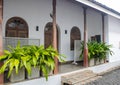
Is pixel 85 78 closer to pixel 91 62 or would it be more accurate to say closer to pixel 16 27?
pixel 91 62

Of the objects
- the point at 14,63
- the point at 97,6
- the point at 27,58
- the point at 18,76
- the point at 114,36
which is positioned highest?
the point at 97,6

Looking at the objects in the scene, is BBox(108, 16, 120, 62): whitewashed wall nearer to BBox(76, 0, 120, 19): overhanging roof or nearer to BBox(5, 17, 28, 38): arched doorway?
BBox(76, 0, 120, 19): overhanging roof

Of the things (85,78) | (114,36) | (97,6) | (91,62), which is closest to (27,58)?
(85,78)

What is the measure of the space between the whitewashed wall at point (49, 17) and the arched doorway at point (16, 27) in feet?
0.61

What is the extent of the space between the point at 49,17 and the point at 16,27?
2.19 meters

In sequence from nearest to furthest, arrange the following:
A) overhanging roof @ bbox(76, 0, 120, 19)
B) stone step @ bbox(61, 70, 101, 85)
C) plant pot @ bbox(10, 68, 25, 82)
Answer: plant pot @ bbox(10, 68, 25, 82), stone step @ bbox(61, 70, 101, 85), overhanging roof @ bbox(76, 0, 120, 19)

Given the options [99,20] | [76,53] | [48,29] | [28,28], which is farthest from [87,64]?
[99,20]

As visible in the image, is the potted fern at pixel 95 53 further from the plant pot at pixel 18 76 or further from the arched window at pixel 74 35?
the plant pot at pixel 18 76

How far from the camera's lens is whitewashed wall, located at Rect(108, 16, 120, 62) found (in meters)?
12.1

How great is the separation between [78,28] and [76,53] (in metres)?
1.86

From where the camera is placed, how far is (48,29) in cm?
1000

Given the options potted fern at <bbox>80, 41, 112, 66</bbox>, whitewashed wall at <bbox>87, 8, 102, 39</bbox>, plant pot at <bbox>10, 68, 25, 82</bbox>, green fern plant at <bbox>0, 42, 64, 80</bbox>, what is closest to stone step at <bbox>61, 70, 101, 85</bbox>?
potted fern at <bbox>80, 41, 112, 66</bbox>

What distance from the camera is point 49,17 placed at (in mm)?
9930

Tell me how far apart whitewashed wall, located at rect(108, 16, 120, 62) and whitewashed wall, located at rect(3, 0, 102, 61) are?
947mm
